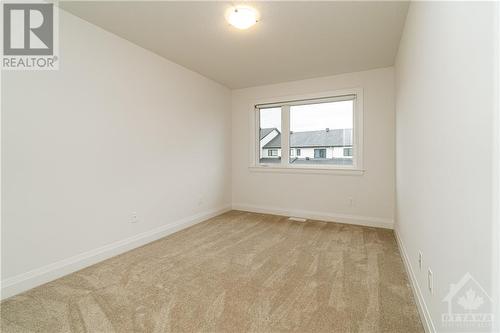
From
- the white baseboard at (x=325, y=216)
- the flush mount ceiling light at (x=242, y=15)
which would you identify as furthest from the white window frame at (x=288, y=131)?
the flush mount ceiling light at (x=242, y=15)

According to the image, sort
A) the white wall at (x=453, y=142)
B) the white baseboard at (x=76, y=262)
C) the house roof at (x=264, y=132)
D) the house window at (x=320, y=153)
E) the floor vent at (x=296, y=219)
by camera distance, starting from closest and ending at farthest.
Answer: the white wall at (x=453, y=142) → the white baseboard at (x=76, y=262) → the floor vent at (x=296, y=219) → the house window at (x=320, y=153) → the house roof at (x=264, y=132)

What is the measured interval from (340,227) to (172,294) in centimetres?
267

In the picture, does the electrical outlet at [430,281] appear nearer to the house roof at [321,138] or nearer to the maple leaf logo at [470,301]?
the maple leaf logo at [470,301]

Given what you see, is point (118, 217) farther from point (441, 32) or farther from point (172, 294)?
point (441, 32)

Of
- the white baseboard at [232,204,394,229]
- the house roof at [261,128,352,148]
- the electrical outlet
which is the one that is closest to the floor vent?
the white baseboard at [232,204,394,229]


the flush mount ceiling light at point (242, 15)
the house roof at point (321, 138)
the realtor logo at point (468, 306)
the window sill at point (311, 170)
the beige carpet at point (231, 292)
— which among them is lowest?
the beige carpet at point (231, 292)

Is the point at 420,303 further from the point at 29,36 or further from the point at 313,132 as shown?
the point at 29,36

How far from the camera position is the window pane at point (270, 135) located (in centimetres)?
461

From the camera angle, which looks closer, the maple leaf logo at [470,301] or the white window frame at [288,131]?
the maple leaf logo at [470,301]

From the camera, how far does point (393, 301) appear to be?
1.78 m

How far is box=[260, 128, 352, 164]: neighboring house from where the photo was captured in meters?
4.02

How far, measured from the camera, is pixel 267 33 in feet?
8.57

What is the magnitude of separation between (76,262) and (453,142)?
306cm

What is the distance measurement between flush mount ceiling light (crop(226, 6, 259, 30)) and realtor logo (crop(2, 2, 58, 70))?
62.9 inches
